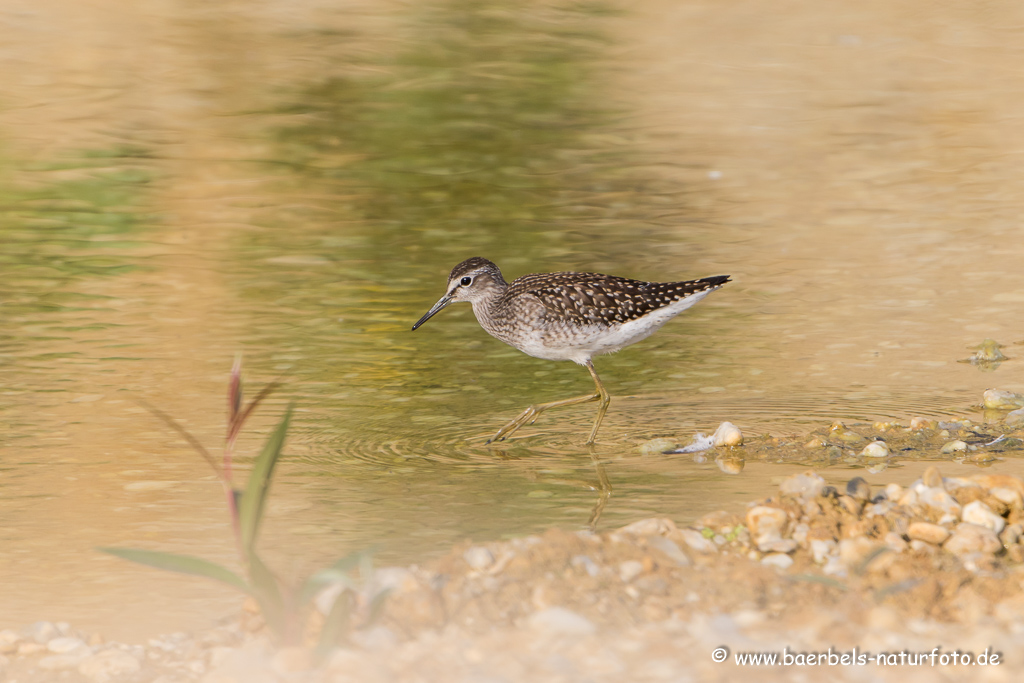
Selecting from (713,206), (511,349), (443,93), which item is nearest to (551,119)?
(443,93)

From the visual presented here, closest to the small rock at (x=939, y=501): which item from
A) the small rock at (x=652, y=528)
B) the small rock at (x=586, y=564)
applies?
the small rock at (x=652, y=528)

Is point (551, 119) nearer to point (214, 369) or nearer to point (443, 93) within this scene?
point (443, 93)

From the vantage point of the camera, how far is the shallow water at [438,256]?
6.75 metres

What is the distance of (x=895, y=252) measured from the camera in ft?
37.7

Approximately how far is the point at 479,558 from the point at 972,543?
6.26 ft

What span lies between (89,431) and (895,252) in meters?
6.59

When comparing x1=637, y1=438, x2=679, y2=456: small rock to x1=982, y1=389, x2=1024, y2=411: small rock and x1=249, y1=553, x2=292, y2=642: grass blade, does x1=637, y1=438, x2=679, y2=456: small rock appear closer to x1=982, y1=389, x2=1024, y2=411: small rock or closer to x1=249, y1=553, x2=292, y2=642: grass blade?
x1=982, y1=389, x2=1024, y2=411: small rock

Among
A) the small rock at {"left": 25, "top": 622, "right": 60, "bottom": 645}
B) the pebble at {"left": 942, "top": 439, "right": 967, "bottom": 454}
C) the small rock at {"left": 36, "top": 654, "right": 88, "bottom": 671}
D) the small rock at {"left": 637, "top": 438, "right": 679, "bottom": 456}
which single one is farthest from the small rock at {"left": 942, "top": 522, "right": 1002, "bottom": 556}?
the small rock at {"left": 25, "top": 622, "right": 60, "bottom": 645}

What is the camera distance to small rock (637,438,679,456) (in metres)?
7.43

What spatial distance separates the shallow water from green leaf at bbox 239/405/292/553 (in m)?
0.53

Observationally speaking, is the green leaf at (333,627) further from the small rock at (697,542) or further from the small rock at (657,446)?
the small rock at (657,446)

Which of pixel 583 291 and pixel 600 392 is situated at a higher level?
pixel 583 291

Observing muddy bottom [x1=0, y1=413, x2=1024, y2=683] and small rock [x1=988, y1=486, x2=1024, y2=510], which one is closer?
muddy bottom [x1=0, y1=413, x2=1024, y2=683]

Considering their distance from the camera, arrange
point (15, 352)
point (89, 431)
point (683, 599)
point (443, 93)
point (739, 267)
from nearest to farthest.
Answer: point (683, 599) → point (89, 431) → point (15, 352) → point (739, 267) → point (443, 93)
